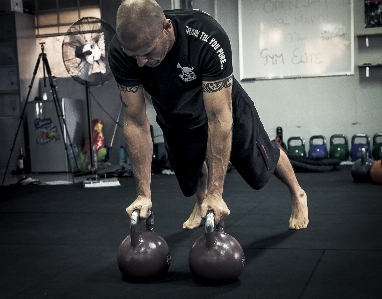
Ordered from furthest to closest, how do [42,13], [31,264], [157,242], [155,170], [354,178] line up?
[42,13]
[155,170]
[354,178]
[31,264]
[157,242]

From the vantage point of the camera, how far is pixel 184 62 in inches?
82.9

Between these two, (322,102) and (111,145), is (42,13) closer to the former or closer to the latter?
(111,145)

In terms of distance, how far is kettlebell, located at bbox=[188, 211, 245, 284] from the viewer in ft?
6.22

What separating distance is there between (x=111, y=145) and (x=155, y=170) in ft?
3.87

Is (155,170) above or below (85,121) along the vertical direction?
below

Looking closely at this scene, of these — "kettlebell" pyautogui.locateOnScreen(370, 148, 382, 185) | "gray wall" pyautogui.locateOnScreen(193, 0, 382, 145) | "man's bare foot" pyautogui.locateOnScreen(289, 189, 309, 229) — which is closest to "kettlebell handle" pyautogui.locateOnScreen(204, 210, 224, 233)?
"man's bare foot" pyautogui.locateOnScreen(289, 189, 309, 229)

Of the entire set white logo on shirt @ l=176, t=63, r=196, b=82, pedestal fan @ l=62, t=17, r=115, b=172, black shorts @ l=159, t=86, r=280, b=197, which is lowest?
black shorts @ l=159, t=86, r=280, b=197

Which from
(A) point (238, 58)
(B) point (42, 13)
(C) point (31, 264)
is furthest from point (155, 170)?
(C) point (31, 264)

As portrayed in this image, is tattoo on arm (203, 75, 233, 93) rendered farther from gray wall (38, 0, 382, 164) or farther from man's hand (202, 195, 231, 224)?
gray wall (38, 0, 382, 164)

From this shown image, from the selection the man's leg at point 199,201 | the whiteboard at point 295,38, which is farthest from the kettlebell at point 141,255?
the whiteboard at point 295,38

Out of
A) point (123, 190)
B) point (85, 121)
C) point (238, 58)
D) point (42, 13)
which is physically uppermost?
point (42, 13)

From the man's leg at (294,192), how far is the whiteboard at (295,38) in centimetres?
364

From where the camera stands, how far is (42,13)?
7199 mm

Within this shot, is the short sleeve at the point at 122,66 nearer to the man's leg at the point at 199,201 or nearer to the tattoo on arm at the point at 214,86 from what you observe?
the tattoo on arm at the point at 214,86
